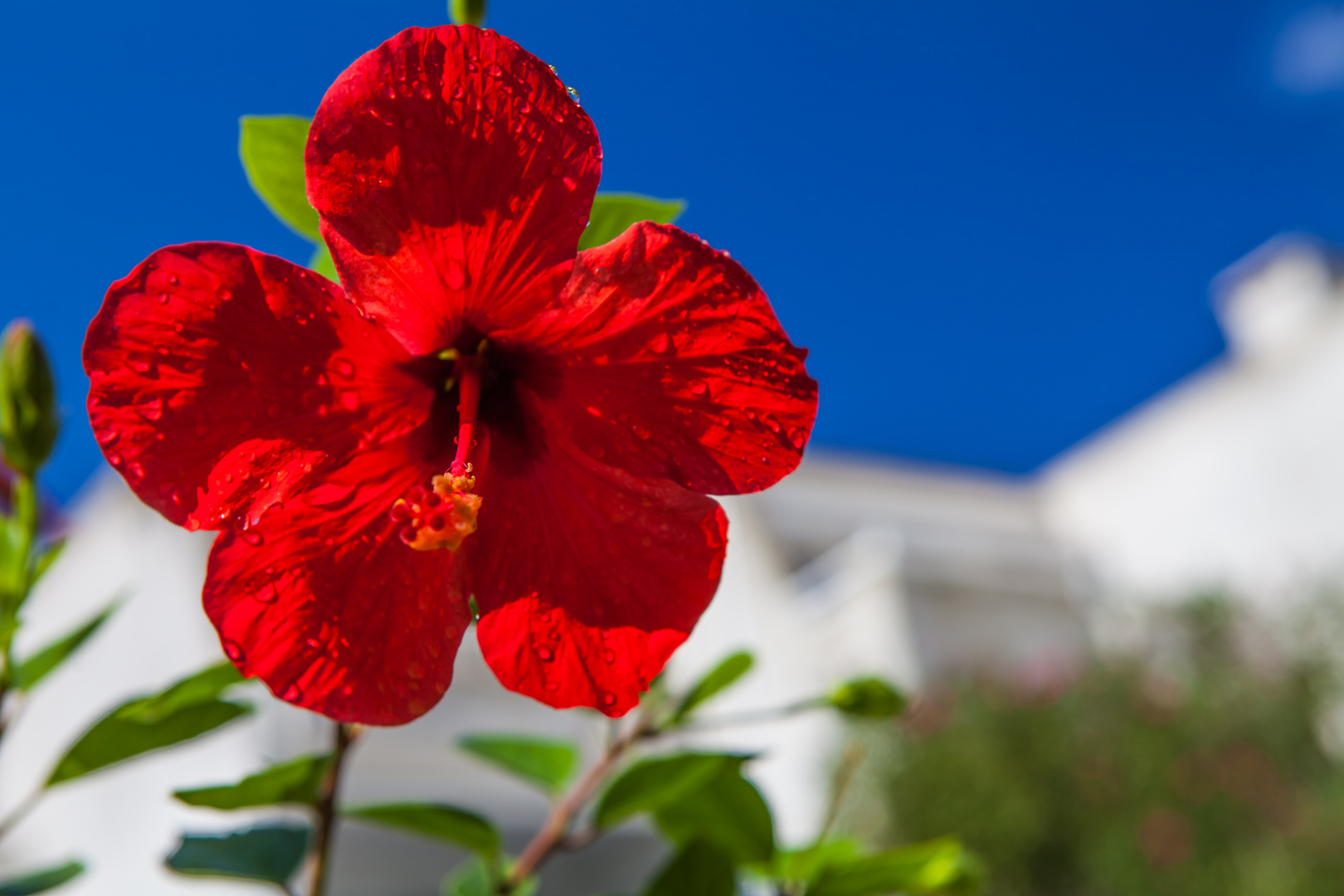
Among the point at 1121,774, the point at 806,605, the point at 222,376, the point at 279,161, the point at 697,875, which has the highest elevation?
the point at 806,605

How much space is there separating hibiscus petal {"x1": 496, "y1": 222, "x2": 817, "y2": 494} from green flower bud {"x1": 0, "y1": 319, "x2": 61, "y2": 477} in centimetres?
27

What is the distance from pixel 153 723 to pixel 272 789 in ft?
0.19

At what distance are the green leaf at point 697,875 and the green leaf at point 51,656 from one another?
28cm

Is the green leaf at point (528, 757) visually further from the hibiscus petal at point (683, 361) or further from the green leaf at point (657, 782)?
the hibiscus petal at point (683, 361)

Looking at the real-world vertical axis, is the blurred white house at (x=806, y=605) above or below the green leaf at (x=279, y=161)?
above

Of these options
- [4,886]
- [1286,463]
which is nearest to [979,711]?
[1286,463]

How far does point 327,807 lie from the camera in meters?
0.42

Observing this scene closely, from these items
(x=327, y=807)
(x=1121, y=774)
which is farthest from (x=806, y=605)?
(x=327, y=807)

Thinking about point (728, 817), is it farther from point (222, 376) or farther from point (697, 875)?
point (222, 376)

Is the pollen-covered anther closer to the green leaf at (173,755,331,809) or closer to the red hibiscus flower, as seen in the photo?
the red hibiscus flower

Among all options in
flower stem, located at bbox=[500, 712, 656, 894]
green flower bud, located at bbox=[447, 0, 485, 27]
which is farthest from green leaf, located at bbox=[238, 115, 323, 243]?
flower stem, located at bbox=[500, 712, 656, 894]

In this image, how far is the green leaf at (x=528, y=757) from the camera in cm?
62

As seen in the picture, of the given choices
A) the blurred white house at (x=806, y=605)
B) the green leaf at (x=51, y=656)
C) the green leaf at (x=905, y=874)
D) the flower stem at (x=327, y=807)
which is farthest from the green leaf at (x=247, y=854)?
the blurred white house at (x=806, y=605)

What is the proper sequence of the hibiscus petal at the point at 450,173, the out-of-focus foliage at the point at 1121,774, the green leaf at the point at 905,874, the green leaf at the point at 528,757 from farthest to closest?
the out-of-focus foliage at the point at 1121,774
the green leaf at the point at 528,757
the green leaf at the point at 905,874
the hibiscus petal at the point at 450,173
